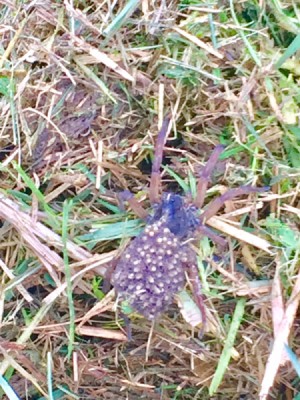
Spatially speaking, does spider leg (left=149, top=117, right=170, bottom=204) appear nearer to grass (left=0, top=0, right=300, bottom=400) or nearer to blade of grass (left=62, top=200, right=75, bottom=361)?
grass (left=0, top=0, right=300, bottom=400)

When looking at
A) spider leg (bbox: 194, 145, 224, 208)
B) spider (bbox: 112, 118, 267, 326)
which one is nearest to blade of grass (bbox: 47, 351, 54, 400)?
spider (bbox: 112, 118, 267, 326)

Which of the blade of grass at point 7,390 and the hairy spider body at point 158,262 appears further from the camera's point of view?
the blade of grass at point 7,390

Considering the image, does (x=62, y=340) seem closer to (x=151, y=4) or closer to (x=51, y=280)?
(x=51, y=280)

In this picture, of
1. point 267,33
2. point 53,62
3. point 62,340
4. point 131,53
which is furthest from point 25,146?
point 267,33

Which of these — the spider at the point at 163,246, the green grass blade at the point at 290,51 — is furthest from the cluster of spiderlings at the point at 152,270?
the green grass blade at the point at 290,51

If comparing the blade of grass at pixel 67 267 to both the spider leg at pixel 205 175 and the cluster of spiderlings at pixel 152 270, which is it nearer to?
the cluster of spiderlings at pixel 152 270

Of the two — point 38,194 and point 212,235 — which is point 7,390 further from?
point 212,235

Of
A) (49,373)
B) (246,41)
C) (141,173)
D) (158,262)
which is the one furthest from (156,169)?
(49,373)
